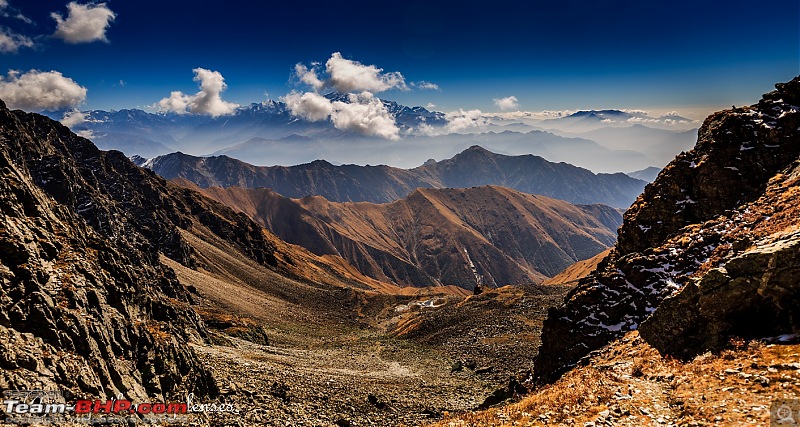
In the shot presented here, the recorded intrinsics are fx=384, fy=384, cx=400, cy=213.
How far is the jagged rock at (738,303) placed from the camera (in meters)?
16.7

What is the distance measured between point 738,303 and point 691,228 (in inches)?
557

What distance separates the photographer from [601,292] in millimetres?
31219

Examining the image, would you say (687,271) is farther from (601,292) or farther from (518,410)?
(518,410)

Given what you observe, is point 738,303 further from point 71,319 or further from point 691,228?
point 71,319

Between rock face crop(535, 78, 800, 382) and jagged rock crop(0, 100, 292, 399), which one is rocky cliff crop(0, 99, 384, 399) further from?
rock face crop(535, 78, 800, 382)

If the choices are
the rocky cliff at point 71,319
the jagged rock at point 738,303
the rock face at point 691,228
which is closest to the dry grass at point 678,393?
the jagged rock at point 738,303

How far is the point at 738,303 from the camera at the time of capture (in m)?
18.3

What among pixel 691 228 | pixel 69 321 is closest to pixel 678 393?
pixel 691 228

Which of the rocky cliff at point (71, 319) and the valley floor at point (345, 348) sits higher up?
the rocky cliff at point (71, 319)

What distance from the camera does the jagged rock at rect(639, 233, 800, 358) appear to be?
656 inches

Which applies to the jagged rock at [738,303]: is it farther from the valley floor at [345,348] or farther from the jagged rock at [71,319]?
the jagged rock at [71,319]

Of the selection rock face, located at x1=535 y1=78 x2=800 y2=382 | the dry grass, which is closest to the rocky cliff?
the dry grass

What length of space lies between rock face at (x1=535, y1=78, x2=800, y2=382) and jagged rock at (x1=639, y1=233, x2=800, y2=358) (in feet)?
0.40

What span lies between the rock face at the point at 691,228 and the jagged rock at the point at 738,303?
12cm
